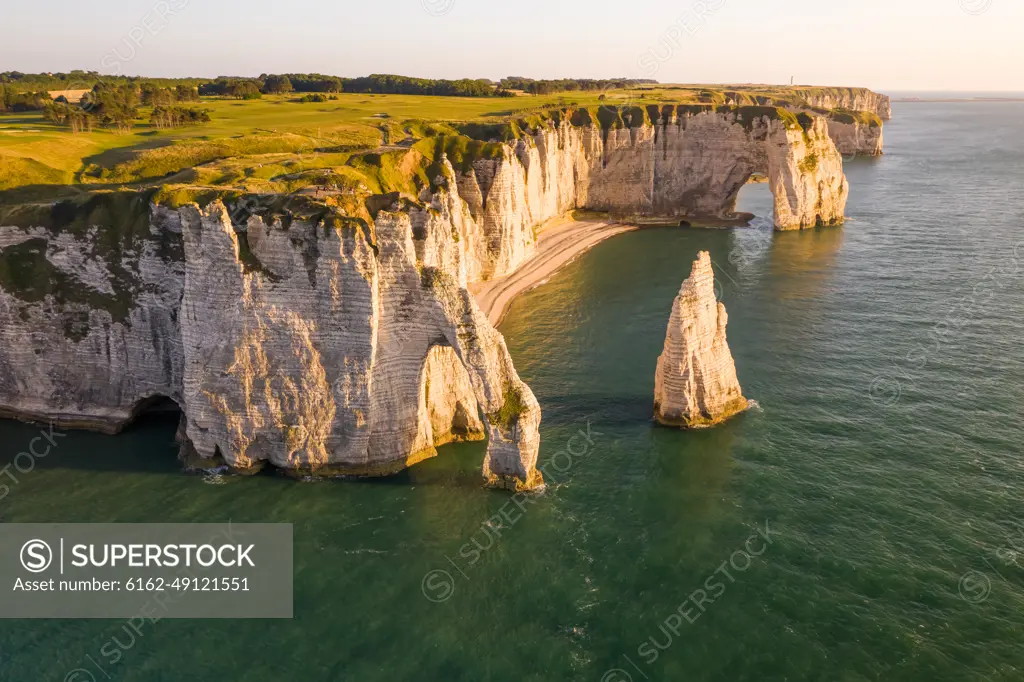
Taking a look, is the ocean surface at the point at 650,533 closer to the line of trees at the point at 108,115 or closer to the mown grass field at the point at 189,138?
the mown grass field at the point at 189,138

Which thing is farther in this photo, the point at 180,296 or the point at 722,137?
the point at 722,137

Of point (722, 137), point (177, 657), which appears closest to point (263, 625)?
point (177, 657)

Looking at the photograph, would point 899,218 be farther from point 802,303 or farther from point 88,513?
point 88,513

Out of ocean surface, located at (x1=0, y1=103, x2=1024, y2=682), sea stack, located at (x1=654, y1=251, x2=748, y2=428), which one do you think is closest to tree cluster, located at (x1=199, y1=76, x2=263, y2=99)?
ocean surface, located at (x1=0, y1=103, x2=1024, y2=682)

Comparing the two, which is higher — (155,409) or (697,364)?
(697,364)

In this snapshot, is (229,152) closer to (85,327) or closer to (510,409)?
(85,327)

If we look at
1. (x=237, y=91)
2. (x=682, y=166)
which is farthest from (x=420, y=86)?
(x=682, y=166)
